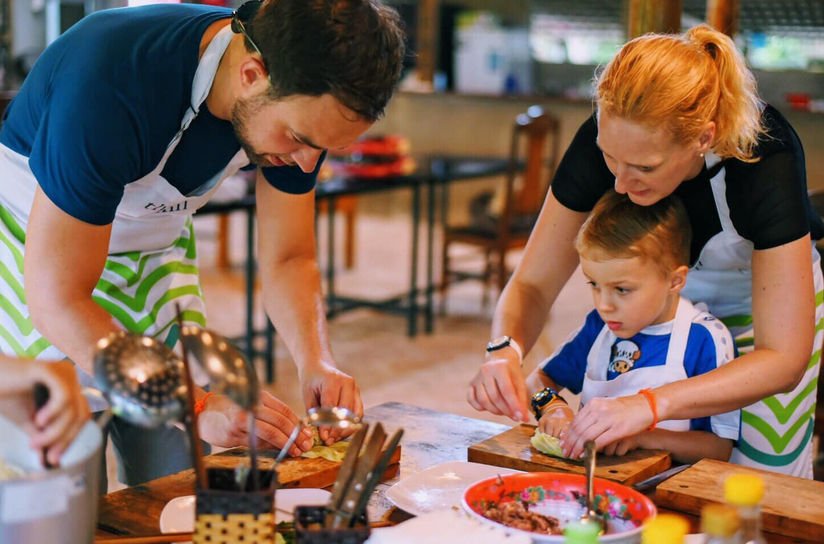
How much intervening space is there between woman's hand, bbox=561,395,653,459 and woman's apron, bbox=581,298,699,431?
220mm

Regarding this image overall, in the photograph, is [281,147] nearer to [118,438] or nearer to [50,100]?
[50,100]

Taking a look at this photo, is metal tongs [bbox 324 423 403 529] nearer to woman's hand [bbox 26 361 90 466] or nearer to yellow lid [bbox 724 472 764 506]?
woman's hand [bbox 26 361 90 466]

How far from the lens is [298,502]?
1366 millimetres

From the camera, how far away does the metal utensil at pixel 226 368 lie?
3.41 ft

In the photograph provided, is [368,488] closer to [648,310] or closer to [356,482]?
[356,482]

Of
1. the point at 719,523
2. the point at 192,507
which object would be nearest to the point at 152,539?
the point at 192,507

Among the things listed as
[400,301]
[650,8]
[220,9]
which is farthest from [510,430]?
[400,301]

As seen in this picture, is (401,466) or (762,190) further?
(762,190)

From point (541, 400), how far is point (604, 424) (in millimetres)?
236

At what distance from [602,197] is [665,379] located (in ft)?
1.09

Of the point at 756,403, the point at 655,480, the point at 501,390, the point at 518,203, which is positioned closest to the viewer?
the point at 655,480

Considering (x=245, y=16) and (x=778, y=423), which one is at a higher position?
(x=245, y=16)

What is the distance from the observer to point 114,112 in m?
1.50

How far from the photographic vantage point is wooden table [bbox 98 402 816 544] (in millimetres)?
1340
